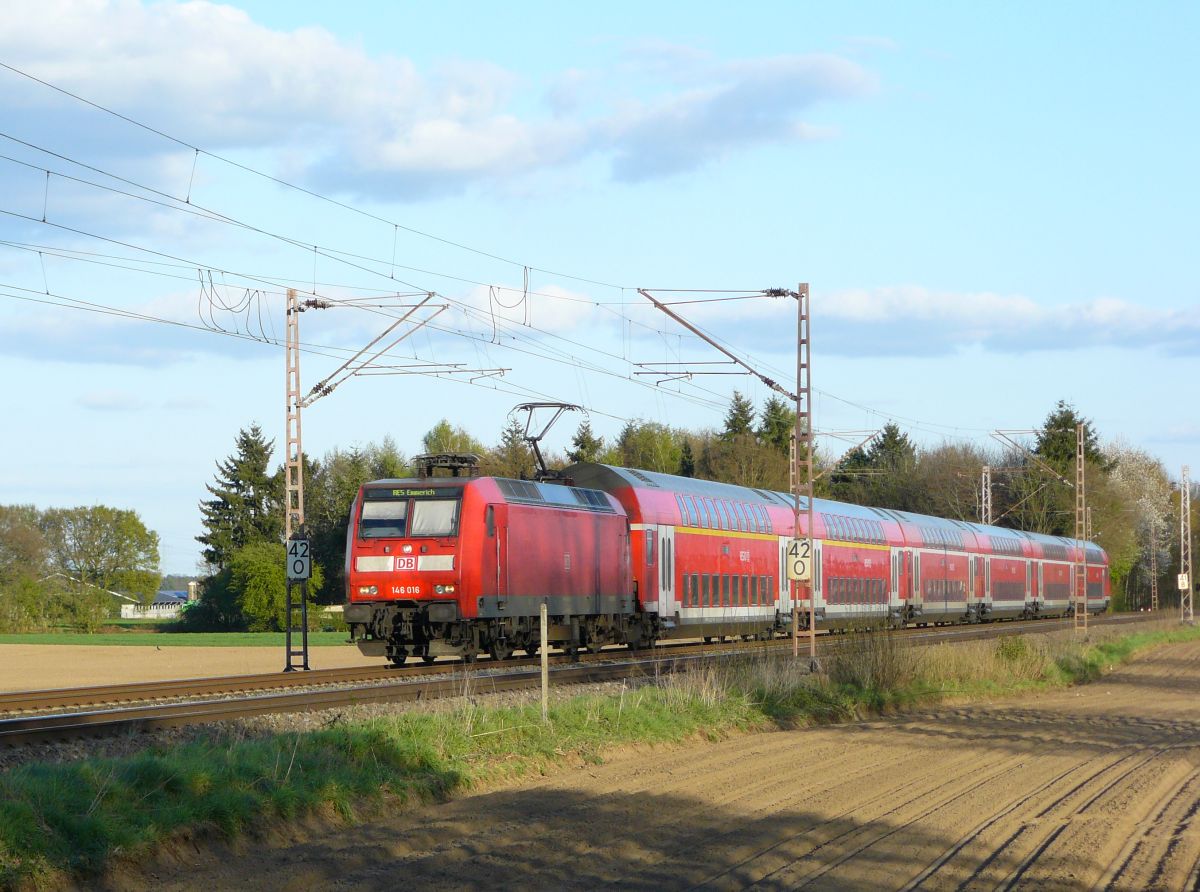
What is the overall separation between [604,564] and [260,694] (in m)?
12.1

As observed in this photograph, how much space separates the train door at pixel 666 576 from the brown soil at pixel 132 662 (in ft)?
23.6

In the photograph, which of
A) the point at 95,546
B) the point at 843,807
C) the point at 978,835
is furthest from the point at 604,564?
the point at 95,546

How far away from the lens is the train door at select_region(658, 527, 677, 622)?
36.1 metres

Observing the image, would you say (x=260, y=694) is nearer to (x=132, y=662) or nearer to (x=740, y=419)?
(x=132, y=662)

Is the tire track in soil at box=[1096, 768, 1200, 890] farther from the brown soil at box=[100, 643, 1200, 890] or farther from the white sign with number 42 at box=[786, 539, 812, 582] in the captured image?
the white sign with number 42 at box=[786, 539, 812, 582]

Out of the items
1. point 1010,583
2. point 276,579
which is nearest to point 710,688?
point 1010,583

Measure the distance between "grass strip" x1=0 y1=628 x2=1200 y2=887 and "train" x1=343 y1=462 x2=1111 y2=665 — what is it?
493 centimetres

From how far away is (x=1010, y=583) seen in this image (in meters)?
66.6

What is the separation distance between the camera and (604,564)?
1307 inches

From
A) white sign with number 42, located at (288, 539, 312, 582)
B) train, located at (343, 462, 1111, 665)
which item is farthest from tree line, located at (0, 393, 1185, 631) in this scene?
white sign with number 42, located at (288, 539, 312, 582)

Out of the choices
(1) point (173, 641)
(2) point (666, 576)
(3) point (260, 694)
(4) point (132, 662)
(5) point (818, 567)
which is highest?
(5) point (818, 567)

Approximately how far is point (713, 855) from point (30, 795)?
16.3 ft

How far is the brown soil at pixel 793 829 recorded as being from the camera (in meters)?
10.3

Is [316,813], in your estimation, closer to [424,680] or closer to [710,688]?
[710,688]
